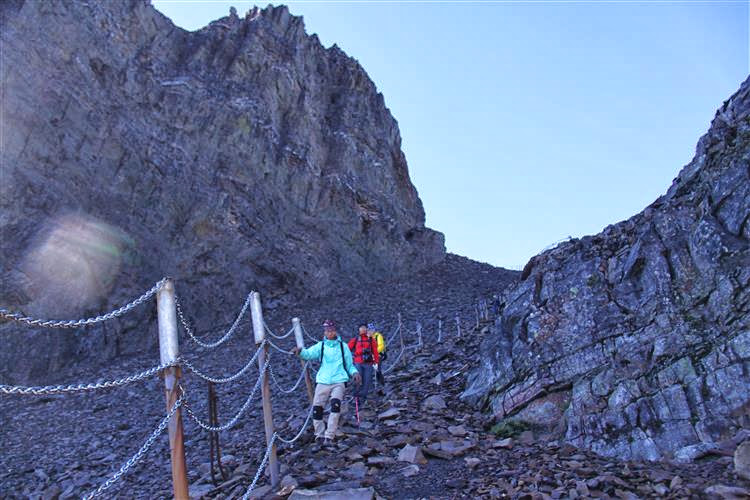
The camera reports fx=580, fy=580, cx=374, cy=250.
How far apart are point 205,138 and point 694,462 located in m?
33.2

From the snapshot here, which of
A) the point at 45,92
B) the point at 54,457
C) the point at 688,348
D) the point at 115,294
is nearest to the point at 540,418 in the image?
the point at 688,348

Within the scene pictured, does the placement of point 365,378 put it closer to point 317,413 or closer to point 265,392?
point 317,413

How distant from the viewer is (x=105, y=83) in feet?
108

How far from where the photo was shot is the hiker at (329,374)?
10.2m

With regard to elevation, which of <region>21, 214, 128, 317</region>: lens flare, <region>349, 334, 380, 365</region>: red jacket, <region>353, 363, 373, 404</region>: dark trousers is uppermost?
<region>21, 214, 128, 317</region>: lens flare

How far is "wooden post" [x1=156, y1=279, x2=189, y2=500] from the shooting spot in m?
5.18

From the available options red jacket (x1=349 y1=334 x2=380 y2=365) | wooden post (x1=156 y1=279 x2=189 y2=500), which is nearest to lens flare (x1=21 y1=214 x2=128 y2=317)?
red jacket (x1=349 y1=334 x2=380 y2=365)

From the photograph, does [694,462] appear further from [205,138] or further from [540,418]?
[205,138]

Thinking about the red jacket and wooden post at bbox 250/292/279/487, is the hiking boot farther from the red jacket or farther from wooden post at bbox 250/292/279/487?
the red jacket

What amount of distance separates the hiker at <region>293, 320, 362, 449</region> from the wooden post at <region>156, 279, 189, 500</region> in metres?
4.62

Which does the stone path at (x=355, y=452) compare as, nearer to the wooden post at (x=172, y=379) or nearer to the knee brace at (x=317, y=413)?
the knee brace at (x=317, y=413)

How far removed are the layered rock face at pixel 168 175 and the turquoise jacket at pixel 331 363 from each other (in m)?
19.9

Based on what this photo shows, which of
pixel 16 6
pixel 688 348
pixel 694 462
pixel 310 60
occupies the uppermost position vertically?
pixel 310 60

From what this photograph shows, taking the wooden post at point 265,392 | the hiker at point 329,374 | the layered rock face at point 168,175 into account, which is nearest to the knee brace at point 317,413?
the hiker at point 329,374
